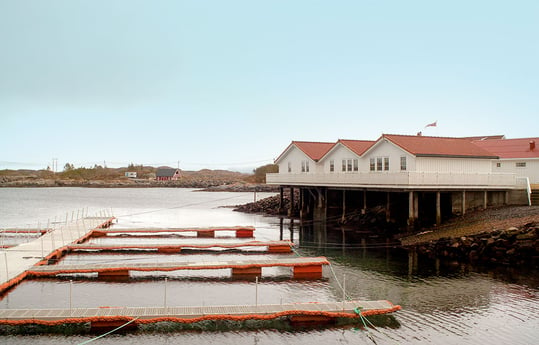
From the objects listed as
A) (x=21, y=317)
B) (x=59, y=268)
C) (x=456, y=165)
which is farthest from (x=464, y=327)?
(x=456, y=165)

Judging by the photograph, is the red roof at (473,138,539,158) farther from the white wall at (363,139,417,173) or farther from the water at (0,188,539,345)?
the water at (0,188,539,345)

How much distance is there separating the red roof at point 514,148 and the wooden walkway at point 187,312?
1189 inches

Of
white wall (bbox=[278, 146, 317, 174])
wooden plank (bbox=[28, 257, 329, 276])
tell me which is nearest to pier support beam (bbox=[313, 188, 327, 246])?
white wall (bbox=[278, 146, 317, 174])

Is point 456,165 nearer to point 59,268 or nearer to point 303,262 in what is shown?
point 303,262

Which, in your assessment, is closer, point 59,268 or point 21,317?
point 21,317

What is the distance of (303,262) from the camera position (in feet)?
78.0

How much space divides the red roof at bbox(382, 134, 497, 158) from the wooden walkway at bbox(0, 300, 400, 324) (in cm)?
1982

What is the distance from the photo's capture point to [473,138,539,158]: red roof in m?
41.0

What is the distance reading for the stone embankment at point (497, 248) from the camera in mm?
25906

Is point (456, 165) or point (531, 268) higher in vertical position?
point (456, 165)

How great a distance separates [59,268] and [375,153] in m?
25.0

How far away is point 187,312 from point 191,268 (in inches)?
266

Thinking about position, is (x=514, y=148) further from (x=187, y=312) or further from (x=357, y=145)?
(x=187, y=312)

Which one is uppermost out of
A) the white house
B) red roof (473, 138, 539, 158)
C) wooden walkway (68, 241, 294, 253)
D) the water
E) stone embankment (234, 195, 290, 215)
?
red roof (473, 138, 539, 158)
